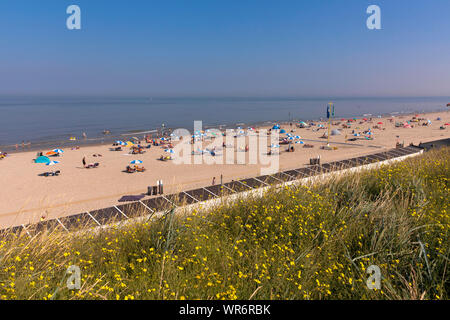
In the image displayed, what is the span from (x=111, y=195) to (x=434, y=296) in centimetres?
→ 1745

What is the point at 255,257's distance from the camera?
3502mm

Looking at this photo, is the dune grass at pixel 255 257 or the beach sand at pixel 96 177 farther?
the beach sand at pixel 96 177

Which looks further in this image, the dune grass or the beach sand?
the beach sand

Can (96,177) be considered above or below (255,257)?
below

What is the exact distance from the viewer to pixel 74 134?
44656 mm

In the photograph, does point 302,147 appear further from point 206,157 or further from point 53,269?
point 53,269

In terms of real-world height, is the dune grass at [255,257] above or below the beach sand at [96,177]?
above

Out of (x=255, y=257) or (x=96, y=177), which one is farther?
(x=96, y=177)

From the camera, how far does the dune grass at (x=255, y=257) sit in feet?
9.55

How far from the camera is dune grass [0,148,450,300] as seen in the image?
115 inches

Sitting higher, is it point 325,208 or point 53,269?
point 325,208

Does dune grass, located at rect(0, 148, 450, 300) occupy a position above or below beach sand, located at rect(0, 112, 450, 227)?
above
